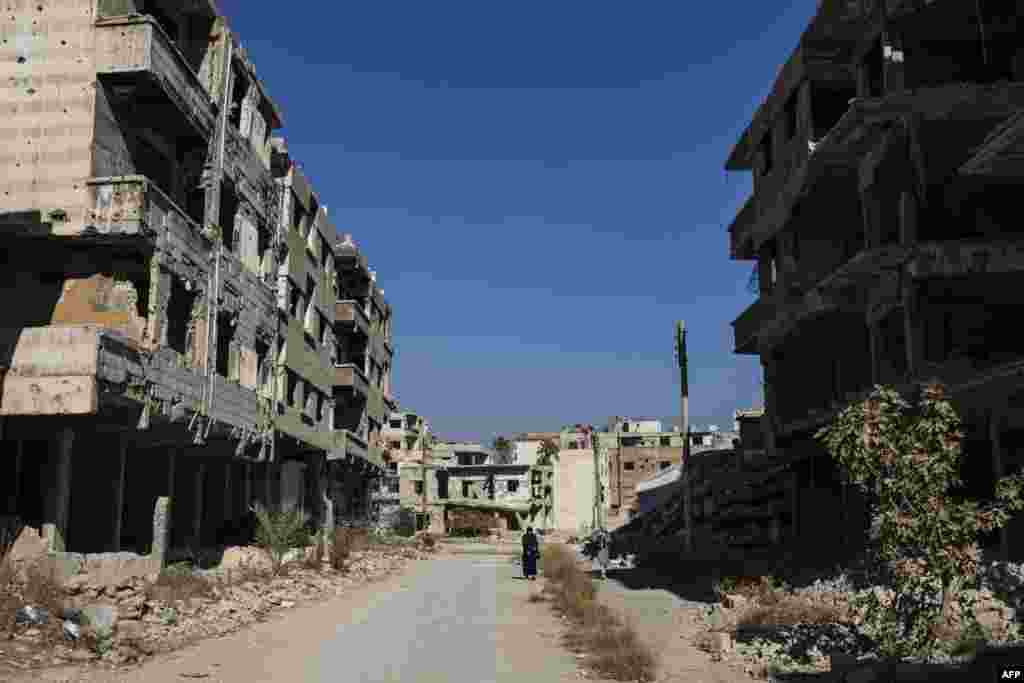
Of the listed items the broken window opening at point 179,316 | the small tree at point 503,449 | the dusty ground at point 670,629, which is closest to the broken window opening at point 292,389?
the broken window opening at point 179,316

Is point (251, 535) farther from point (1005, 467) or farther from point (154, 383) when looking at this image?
point (1005, 467)

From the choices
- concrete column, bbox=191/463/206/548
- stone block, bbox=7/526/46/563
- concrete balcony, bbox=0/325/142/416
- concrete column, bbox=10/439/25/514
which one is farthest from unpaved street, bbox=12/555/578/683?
concrete column, bbox=10/439/25/514

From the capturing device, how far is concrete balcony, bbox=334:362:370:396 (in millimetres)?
41844

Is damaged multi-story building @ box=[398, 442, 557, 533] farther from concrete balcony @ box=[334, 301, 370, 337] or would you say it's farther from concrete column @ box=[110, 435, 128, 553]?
concrete column @ box=[110, 435, 128, 553]

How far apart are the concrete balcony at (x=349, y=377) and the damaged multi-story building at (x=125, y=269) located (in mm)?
13568

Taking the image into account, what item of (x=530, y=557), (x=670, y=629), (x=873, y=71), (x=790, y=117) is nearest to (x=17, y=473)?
(x=670, y=629)

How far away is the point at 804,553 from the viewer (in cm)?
2619

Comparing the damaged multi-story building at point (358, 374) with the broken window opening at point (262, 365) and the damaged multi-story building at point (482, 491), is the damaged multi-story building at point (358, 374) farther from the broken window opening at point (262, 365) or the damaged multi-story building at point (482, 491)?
the damaged multi-story building at point (482, 491)

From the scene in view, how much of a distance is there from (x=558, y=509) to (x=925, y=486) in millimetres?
75897

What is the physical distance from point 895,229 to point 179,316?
17817 mm

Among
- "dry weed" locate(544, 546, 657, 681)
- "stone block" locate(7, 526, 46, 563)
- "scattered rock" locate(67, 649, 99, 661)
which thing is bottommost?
"dry weed" locate(544, 546, 657, 681)

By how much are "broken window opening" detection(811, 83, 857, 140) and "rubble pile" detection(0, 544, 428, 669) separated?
60.8 ft

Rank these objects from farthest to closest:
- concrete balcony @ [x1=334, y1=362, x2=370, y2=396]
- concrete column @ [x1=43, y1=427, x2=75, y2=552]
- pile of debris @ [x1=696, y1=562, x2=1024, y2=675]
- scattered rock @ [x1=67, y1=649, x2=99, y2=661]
A: concrete balcony @ [x1=334, y1=362, x2=370, y2=396], concrete column @ [x1=43, y1=427, x2=75, y2=552], pile of debris @ [x1=696, y1=562, x2=1024, y2=675], scattered rock @ [x1=67, y1=649, x2=99, y2=661]

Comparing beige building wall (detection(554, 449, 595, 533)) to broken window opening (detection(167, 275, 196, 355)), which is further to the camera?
beige building wall (detection(554, 449, 595, 533))
